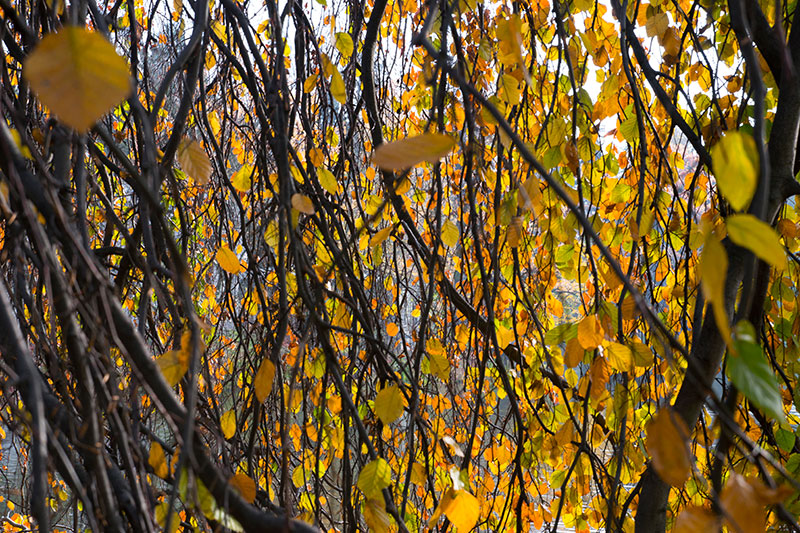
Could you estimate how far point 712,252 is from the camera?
309 millimetres

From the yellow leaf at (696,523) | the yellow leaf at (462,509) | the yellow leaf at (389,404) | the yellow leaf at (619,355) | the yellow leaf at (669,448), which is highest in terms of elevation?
the yellow leaf at (619,355)

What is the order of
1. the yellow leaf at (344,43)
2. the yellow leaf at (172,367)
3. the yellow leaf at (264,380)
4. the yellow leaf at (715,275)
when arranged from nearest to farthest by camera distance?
the yellow leaf at (715,275)
the yellow leaf at (172,367)
the yellow leaf at (264,380)
the yellow leaf at (344,43)

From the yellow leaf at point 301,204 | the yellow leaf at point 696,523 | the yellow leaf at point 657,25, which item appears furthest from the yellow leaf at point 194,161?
the yellow leaf at point 657,25

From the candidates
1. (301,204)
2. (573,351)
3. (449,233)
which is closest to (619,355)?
(573,351)

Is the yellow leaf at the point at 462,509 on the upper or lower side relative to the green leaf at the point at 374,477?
lower

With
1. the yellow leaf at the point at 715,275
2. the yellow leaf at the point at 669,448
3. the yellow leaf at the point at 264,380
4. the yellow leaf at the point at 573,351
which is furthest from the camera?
the yellow leaf at the point at 573,351

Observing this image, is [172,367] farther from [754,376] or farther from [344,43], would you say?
[344,43]

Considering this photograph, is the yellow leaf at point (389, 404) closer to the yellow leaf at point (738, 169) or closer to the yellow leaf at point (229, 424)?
the yellow leaf at point (229, 424)

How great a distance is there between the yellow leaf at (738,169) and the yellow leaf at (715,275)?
39 millimetres

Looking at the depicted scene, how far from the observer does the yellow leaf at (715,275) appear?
0.30 meters

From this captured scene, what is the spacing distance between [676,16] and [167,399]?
5.28 feet

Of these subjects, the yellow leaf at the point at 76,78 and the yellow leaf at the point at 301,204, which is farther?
the yellow leaf at the point at 301,204

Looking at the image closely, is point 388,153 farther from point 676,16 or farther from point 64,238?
point 676,16

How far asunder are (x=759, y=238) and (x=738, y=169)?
0.04 m
